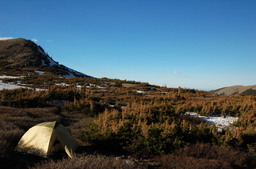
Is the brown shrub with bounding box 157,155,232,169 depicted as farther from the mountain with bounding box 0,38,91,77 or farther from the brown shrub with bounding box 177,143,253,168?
the mountain with bounding box 0,38,91,77

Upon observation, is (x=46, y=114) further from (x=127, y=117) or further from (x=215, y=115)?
(x=215, y=115)

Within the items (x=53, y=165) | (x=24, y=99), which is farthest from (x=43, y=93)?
(x=53, y=165)

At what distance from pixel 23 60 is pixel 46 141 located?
3806cm

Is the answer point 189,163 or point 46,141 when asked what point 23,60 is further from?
point 189,163

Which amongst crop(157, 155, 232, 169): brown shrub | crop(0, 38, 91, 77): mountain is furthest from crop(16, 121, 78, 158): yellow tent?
crop(0, 38, 91, 77): mountain

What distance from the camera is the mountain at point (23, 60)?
3346 centimetres

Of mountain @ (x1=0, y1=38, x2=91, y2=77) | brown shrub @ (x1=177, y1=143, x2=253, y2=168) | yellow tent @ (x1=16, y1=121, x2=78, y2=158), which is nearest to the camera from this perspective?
yellow tent @ (x1=16, y1=121, x2=78, y2=158)

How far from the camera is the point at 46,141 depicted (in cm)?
504

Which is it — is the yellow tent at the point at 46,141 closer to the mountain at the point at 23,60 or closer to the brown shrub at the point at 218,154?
the brown shrub at the point at 218,154

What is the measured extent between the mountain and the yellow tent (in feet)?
96.3

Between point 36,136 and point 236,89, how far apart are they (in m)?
41.1

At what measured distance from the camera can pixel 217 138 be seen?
20.5 feet

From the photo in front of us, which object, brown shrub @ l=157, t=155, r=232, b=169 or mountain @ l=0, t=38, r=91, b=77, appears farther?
mountain @ l=0, t=38, r=91, b=77

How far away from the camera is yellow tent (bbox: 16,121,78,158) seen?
496cm
